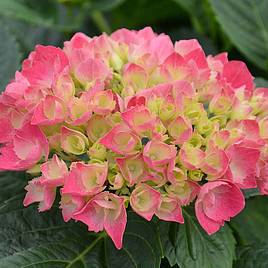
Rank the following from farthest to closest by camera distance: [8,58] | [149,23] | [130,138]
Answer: [149,23] < [8,58] < [130,138]

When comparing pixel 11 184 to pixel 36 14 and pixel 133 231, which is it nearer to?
pixel 133 231

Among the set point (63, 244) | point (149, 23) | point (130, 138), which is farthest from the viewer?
point (149, 23)

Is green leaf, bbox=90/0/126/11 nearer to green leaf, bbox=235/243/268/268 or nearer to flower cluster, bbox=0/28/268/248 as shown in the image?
flower cluster, bbox=0/28/268/248

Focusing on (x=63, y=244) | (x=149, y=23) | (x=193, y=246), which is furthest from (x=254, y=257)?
(x=149, y=23)

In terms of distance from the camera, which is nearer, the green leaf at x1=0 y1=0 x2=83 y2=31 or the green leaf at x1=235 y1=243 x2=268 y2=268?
Answer: the green leaf at x1=235 y1=243 x2=268 y2=268

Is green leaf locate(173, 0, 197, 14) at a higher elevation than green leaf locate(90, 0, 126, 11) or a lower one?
lower

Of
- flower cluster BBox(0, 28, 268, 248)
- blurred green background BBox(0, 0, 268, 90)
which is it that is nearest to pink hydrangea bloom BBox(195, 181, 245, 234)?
flower cluster BBox(0, 28, 268, 248)

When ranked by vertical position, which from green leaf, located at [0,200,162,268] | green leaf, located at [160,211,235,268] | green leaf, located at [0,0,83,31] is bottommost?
green leaf, located at [160,211,235,268]

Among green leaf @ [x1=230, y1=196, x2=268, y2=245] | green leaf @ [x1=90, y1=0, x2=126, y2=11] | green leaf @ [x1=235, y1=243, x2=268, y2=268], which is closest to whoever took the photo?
green leaf @ [x1=235, y1=243, x2=268, y2=268]

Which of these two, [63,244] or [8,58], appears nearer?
[63,244]
